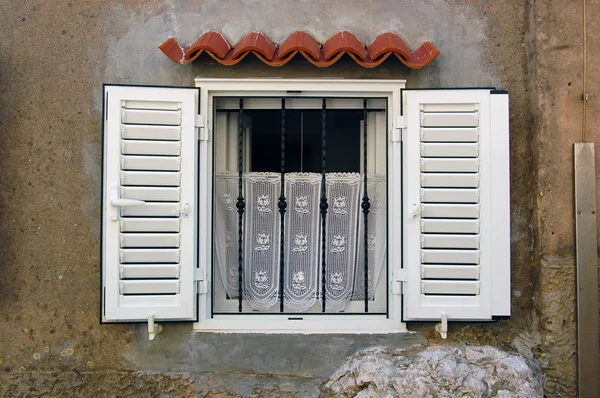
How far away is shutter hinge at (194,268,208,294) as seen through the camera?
3092 millimetres

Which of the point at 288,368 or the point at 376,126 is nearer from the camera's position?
the point at 288,368

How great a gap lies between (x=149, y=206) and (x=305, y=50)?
1.44 m

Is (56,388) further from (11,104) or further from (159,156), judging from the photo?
(11,104)

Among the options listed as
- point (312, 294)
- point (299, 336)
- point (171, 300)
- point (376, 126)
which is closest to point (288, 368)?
point (299, 336)

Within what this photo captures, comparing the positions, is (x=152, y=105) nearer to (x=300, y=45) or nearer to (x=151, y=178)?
(x=151, y=178)

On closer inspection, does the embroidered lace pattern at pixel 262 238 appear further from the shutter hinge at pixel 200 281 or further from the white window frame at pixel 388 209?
the shutter hinge at pixel 200 281

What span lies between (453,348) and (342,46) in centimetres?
214

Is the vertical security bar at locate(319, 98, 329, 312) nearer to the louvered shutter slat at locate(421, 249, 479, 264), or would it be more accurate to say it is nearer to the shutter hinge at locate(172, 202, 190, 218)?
the louvered shutter slat at locate(421, 249, 479, 264)

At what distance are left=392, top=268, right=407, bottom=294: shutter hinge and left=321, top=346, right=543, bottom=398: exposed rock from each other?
41 cm

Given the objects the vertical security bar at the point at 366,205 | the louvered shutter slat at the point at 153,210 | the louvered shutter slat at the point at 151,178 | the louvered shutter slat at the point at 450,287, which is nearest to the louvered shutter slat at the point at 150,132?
the louvered shutter slat at the point at 151,178

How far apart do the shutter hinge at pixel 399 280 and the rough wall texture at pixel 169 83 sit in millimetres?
342

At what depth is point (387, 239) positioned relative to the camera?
3.28m

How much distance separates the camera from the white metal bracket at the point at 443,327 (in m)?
2.99

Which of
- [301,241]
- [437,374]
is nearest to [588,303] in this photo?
[437,374]
